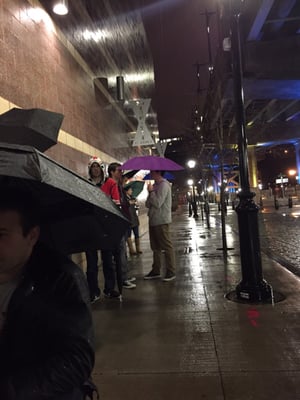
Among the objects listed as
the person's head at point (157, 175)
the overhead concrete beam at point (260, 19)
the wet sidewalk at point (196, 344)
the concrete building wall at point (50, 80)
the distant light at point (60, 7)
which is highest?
the overhead concrete beam at point (260, 19)

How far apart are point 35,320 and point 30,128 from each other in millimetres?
833

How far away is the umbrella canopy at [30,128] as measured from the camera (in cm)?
162

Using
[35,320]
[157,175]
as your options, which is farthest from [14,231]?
[157,175]

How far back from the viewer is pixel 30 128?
166 centimetres

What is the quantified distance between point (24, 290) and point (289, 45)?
658 inches

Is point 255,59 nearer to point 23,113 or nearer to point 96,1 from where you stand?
point 96,1

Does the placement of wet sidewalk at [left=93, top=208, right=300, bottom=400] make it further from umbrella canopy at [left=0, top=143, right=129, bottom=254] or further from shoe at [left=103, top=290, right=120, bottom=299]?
umbrella canopy at [left=0, top=143, right=129, bottom=254]

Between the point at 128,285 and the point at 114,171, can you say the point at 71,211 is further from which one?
the point at 128,285

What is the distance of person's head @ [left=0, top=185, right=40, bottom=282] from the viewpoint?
133cm

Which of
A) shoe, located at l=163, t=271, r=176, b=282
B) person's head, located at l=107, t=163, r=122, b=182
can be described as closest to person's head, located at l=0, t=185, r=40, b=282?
person's head, located at l=107, t=163, r=122, b=182

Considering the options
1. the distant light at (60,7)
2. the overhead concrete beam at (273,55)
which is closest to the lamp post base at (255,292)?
the distant light at (60,7)

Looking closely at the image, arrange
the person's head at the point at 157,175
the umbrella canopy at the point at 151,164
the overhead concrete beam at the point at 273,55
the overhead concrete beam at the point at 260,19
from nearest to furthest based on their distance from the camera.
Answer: the umbrella canopy at the point at 151,164 → the person's head at the point at 157,175 → the overhead concrete beam at the point at 260,19 → the overhead concrete beam at the point at 273,55

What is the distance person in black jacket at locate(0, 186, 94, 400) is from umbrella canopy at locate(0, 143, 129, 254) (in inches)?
7.5

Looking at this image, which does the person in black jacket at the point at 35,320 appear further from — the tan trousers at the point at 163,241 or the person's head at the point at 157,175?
the person's head at the point at 157,175
